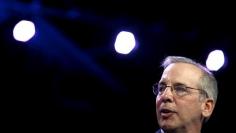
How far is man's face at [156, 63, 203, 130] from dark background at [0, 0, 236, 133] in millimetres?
2961

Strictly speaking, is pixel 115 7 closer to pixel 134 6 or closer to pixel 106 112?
pixel 134 6

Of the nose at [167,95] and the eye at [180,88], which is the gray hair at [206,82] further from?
the nose at [167,95]

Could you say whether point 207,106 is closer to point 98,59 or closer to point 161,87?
point 161,87

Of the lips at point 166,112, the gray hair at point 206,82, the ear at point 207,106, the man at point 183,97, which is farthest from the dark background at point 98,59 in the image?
the lips at point 166,112

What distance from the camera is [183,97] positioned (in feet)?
10.5

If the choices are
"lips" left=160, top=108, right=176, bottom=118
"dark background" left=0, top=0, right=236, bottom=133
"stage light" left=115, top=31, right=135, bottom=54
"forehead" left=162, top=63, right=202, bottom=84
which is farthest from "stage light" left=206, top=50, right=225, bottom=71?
"lips" left=160, top=108, right=176, bottom=118

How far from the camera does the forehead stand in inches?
129

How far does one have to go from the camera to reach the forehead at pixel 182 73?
129 inches

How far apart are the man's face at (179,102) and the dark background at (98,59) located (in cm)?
296

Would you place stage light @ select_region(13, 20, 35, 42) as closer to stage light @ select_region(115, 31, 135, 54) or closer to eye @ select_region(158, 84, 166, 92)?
stage light @ select_region(115, 31, 135, 54)

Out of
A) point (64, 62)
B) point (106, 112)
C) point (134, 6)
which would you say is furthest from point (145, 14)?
point (106, 112)

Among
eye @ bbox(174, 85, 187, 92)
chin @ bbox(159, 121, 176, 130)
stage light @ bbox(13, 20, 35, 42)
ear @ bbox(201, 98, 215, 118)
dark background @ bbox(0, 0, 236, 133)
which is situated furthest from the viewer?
dark background @ bbox(0, 0, 236, 133)

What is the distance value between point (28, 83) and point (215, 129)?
3.14m

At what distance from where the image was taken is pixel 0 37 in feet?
20.3
